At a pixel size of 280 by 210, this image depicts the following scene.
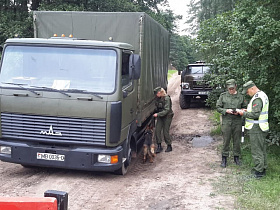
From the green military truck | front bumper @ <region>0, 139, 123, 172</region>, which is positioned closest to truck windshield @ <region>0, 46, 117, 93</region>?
the green military truck

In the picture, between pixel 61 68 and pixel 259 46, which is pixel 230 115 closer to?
pixel 259 46

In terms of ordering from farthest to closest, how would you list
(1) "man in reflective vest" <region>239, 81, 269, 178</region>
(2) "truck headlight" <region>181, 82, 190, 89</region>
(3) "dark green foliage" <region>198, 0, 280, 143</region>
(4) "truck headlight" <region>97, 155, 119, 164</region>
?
(2) "truck headlight" <region>181, 82, 190, 89</region> < (3) "dark green foliage" <region>198, 0, 280, 143</region> < (1) "man in reflective vest" <region>239, 81, 269, 178</region> < (4) "truck headlight" <region>97, 155, 119, 164</region>

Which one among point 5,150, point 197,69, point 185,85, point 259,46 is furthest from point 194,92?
point 5,150

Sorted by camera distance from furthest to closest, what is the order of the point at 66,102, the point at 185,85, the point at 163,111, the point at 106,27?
the point at 185,85, the point at 163,111, the point at 106,27, the point at 66,102

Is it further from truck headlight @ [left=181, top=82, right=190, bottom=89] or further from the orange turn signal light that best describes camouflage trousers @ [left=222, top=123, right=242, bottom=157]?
truck headlight @ [left=181, top=82, right=190, bottom=89]

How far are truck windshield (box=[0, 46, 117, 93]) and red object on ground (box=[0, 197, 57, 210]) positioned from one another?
136 inches

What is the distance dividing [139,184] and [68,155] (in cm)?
130

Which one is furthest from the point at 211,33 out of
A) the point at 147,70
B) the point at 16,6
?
the point at 16,6

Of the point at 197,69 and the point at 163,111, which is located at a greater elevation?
the point at 197,69

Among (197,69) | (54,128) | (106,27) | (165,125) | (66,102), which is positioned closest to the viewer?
(66,102)

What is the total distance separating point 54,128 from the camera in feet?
20.4

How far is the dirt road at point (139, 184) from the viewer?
5465 millimetres

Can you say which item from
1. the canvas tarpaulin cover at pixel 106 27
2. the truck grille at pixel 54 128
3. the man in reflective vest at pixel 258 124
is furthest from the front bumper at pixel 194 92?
the truck grille at pixel 54 128

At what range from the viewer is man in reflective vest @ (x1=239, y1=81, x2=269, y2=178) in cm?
643
